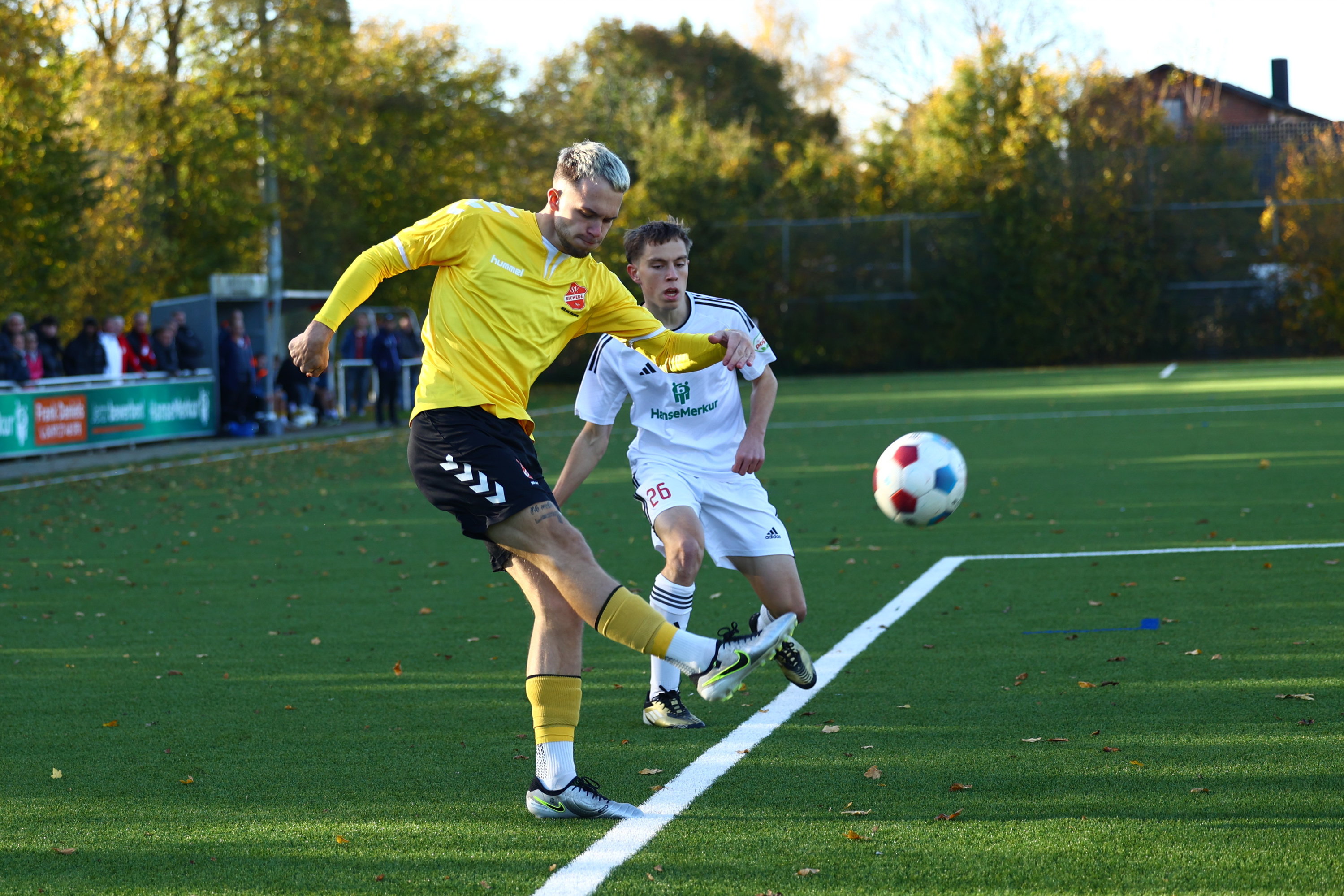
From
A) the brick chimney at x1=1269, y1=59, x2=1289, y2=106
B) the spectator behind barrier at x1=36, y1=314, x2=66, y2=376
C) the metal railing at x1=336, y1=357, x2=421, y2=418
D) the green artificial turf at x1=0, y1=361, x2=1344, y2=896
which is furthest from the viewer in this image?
the brick chimney at x1=1269, y1=59, x2=1289, y2=106

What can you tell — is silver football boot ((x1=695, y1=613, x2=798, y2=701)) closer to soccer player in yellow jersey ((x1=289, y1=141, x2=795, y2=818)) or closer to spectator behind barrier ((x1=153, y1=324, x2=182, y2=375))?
soccer player in yellow jersey ((x1=289, y1=141, x2=795, y2=818))

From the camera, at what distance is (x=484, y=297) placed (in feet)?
14.3

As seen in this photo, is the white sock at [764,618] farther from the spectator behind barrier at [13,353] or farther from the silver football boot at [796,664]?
the spectator behind barrier at [13,353]

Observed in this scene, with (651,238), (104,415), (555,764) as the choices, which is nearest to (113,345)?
(104,415)

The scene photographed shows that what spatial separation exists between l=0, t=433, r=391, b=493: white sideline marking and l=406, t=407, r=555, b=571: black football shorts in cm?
1357

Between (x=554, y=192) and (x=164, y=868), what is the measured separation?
2.27 m

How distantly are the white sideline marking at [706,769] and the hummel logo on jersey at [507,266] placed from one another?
170 centimetres

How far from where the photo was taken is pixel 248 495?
50.3ft

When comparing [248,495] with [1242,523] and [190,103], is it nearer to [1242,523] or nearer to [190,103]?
[1242,523]

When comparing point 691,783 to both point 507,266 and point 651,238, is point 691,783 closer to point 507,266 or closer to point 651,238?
point 507,266

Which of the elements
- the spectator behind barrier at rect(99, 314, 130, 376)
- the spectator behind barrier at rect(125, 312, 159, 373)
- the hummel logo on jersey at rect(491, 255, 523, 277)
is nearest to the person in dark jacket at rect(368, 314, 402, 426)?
the spectator behind barrier at rect(125, 312, 159, 373)

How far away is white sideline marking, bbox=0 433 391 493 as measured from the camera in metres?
17.0

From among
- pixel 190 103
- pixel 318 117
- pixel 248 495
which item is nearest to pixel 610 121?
pixel 318 117

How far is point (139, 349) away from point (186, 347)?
3.31 feet
